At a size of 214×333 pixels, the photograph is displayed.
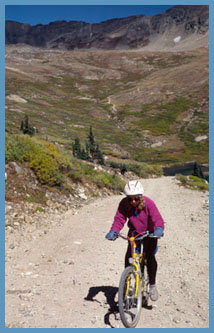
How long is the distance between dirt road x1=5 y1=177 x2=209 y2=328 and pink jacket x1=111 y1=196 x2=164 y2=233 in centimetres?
147

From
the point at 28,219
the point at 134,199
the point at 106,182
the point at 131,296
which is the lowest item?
the point at 131,296

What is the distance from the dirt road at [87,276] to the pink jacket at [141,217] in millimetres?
1465

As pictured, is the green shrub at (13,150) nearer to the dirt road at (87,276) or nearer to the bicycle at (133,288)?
the dirt road at (87,276)

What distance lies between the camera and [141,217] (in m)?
4.91

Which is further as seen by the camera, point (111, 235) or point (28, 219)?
point (28, 219)

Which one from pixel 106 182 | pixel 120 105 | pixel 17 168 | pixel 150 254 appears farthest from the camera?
pixel 120 105

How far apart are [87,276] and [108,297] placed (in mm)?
1136

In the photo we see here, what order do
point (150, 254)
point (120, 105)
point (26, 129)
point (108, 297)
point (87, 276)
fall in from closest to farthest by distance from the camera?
point (150, 254) < point (108, 297) < point (87, 276) < point (26, 129) < point (120, 105)

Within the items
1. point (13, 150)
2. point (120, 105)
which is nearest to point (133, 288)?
point (13, 150)

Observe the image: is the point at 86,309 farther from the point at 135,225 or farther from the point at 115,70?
the point at 115,70

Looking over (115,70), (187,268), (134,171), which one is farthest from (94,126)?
(115,70)

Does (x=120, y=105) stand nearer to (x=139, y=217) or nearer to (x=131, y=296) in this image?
(x=139, y=217)

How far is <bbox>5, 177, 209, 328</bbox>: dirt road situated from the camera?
4898 millimetres

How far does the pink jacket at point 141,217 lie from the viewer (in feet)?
15.9
